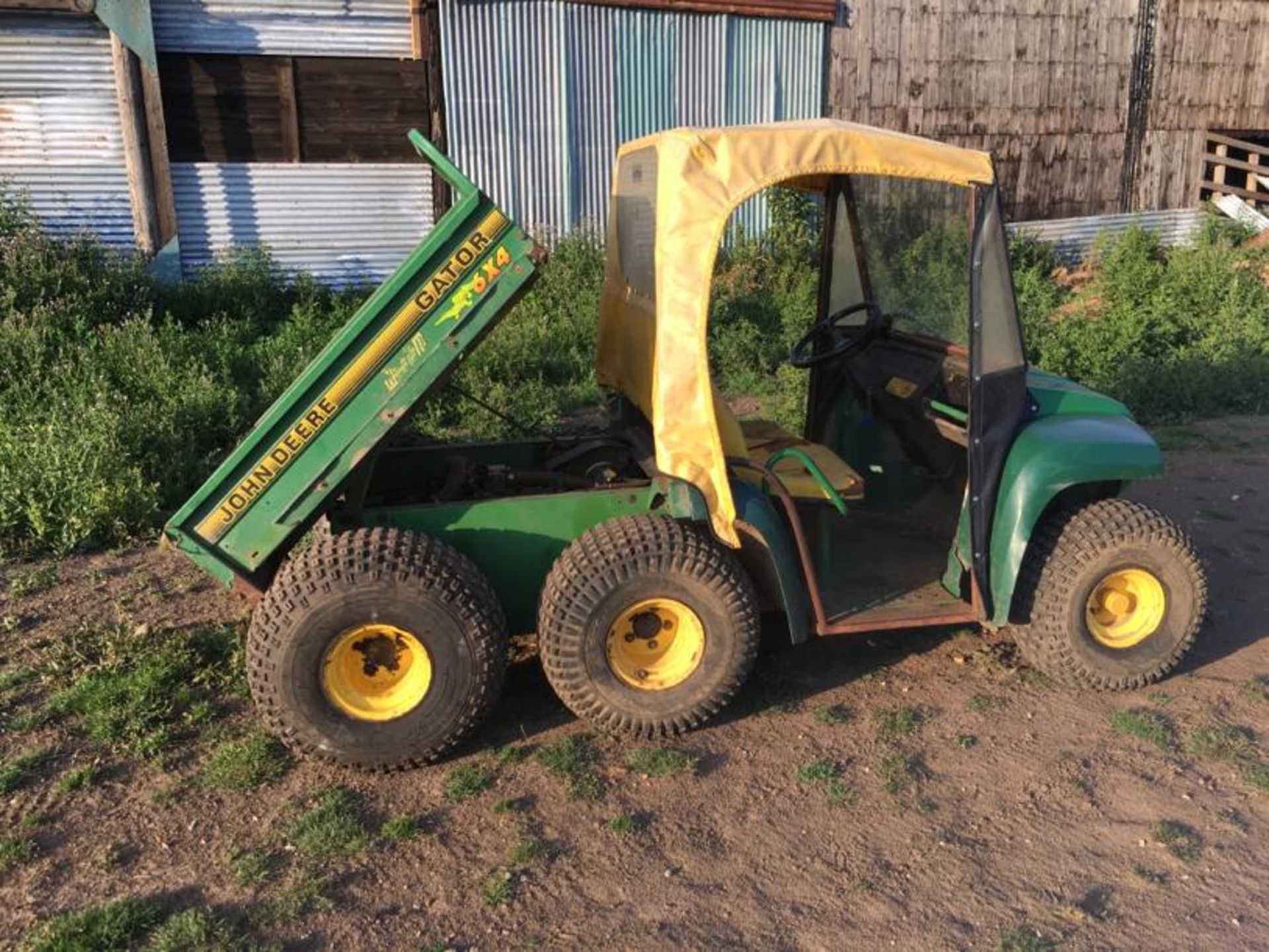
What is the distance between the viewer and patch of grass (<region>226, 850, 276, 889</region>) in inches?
127

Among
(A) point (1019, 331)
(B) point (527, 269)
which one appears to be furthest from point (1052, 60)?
(B) point (527, 269)

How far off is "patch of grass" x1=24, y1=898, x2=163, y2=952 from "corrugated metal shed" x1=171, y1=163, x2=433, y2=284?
8699 millimetres

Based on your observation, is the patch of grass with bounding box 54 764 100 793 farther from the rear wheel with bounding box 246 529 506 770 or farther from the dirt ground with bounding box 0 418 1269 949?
the rear wheel with bounding box 246 529 506 770

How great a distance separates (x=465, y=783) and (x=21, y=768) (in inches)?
62.9

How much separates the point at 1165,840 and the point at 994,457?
149 centimetres

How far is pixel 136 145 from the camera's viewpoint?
33.0ft

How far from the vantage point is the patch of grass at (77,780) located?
3684mm

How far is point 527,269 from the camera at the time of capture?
12.2 feet

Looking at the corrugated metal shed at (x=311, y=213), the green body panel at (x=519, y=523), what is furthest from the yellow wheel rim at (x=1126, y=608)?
the corrugated metal shed at (x=311, y=213)

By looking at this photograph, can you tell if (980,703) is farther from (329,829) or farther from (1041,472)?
(329,829)

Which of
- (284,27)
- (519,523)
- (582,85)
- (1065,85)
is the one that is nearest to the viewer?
(519,523)

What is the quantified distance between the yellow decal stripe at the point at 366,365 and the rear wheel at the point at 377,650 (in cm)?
32

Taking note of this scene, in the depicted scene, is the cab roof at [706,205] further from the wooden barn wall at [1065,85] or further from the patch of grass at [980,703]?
the wooden barn wall at [1065,85]

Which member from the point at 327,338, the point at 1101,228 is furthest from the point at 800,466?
the point at 1101,228
